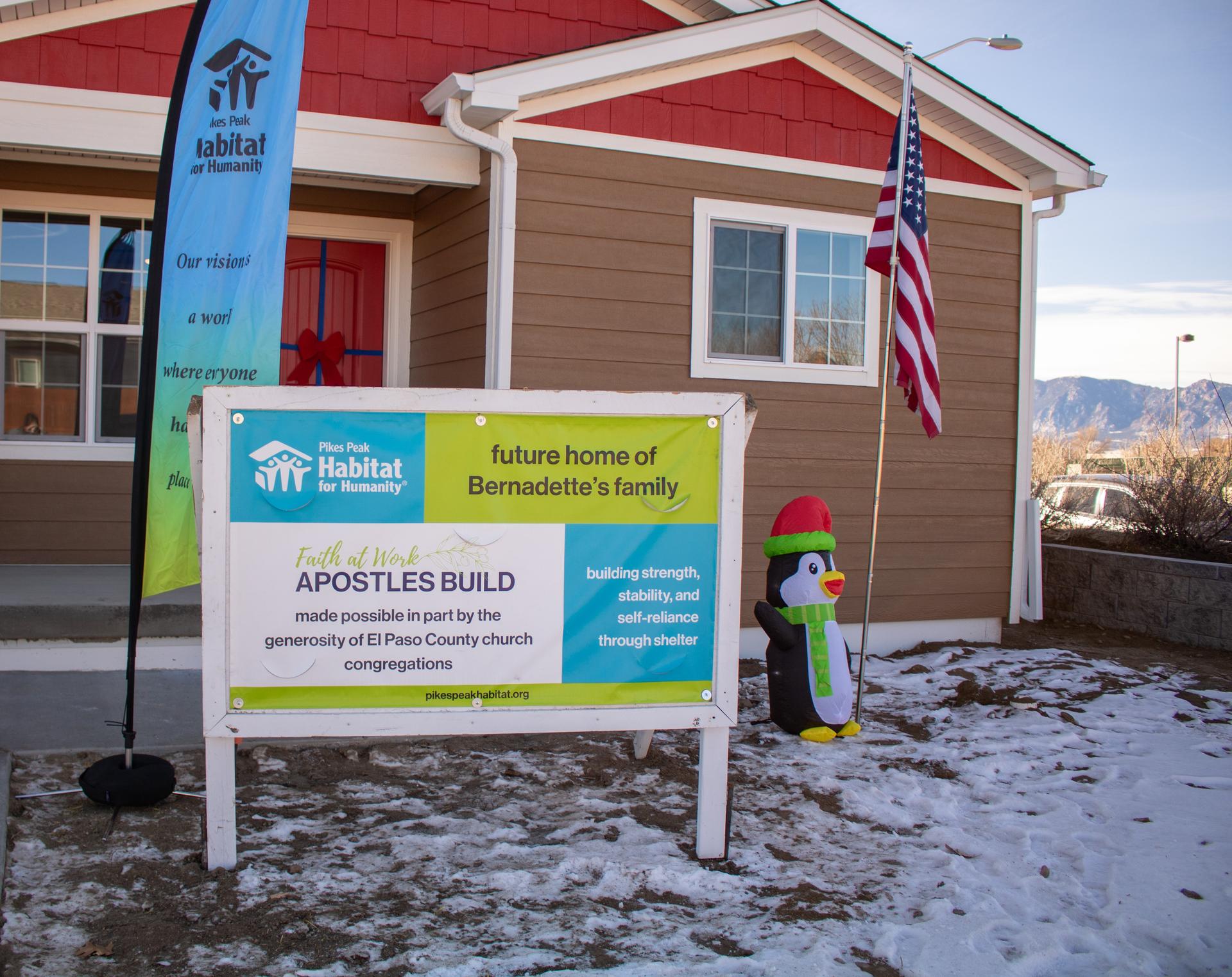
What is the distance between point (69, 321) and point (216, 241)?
3877 mm

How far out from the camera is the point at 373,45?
663 centimetres

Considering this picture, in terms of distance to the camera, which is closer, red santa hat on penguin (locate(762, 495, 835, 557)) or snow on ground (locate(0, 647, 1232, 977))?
snow on ground (locate(0, 647, 1232, 977))

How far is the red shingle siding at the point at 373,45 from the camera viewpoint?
6047 mm

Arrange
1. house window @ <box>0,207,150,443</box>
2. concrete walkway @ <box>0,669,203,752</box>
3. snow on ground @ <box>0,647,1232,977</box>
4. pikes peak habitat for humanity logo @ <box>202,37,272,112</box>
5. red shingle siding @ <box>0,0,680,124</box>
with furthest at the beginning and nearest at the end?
house window @ <box>0,207,150,443</box> → red shingle siding @ <box>0,0,680,124</box> → concrete walkway @ <box>0,669,203,752</box> → pikes peak habitat for humanity logo @ <box>202,37,272,112</box> → snow on ground @ <box>0,647,1232,977</box>

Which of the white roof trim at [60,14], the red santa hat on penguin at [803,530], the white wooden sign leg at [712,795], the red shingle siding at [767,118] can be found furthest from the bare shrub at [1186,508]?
the white roof trim at [60,14]

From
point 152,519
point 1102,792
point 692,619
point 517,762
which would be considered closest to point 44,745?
point 152,519

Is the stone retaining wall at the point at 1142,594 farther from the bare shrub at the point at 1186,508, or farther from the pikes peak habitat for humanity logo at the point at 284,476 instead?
the pikes peak habitat for humanity logo at the point at 284,476

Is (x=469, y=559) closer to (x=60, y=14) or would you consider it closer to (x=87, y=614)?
(x=87, y=614)

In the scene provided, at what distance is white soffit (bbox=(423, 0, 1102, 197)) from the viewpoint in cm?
627

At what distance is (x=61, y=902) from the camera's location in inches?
123

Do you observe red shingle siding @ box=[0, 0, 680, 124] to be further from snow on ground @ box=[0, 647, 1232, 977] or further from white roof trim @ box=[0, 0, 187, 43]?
snow on ground @ box=[0, 647, 1232, 977]

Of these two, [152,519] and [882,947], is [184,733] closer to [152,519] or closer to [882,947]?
[152,519]

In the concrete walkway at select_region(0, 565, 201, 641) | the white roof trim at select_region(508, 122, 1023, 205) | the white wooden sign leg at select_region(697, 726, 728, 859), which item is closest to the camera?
the white wooden sign leg at select_region(697, 726, 728, 859)

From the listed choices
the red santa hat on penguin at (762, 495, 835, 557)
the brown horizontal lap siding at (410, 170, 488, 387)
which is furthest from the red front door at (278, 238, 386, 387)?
the red santa hat on penguin at (762, 495, 835, 557)
